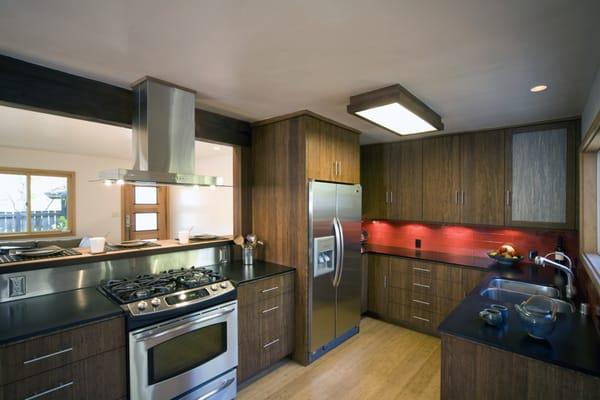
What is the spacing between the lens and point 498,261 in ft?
10.3

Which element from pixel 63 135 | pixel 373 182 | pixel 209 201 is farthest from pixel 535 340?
pixel 63 135

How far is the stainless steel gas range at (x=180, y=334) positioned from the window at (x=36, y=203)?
495 cm

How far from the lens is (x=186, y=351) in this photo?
1.95m

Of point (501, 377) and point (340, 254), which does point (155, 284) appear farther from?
point (501, 377)

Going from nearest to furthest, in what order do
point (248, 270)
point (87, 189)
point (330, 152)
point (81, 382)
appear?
1. point (81, 382)
2. point (248, 270)
3. point (330, 152)
4. point (87, 189)

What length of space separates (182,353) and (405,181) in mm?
3128

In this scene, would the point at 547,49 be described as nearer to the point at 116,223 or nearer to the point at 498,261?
the point at 498,261

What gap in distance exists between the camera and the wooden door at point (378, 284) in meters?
3.63

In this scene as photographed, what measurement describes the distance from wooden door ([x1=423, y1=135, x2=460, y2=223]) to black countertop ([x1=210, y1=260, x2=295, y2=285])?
6.51ft

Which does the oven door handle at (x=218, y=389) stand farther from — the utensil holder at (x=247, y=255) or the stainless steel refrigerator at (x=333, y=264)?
the utensil holder at (x=247, y=255)

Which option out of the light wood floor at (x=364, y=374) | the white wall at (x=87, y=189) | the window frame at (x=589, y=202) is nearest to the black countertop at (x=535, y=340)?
the window frame at (x=589, y=202)

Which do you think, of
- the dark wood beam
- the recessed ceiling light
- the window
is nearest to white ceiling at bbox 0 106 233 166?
the window

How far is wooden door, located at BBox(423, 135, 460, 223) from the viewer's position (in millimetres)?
3404

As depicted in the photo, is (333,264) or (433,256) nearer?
(333,264)
